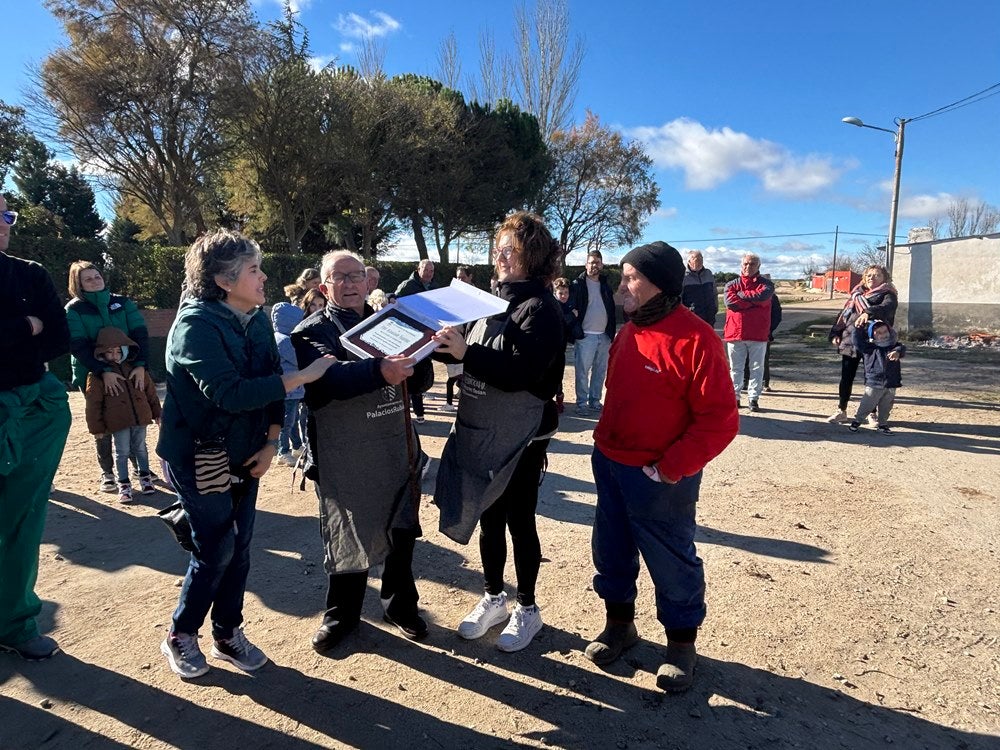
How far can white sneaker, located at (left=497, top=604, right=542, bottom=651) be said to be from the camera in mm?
2918

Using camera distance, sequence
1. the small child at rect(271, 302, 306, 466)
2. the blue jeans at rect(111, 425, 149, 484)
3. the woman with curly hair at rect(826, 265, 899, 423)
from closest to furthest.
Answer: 1. the small child at rect(271, 302, 306, 466)
2. the blue jeans at rect(111, 425, 149, 484)
3. the woman with curly hair at rect(826, 265, 899, 423)

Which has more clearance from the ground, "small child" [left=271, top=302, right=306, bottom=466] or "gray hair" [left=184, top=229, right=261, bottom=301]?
"gray hair" [left=184, top=229, right=261, bottom=301]

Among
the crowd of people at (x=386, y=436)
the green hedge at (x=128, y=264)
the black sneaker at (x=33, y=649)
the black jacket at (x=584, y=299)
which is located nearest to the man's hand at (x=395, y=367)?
the crowd of people at (x=386, y=436)

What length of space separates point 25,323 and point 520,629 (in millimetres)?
2720

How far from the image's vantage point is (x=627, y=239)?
3584 cm

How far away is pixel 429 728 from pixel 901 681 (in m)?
2.15

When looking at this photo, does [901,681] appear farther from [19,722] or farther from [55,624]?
[55,624]

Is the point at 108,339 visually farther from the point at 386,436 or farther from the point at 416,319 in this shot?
the point at 416,319

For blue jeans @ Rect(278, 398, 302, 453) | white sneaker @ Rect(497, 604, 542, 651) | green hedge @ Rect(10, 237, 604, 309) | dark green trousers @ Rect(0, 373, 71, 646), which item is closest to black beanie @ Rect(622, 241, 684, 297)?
white sneaker @ Rect(497, 604, 542, 651)

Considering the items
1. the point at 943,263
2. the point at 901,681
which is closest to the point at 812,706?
the point at 901,681

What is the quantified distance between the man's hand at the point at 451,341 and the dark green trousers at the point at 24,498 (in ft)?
6.47

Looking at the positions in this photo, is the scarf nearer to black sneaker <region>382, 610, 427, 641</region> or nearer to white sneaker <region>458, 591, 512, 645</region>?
white sneaker <region>458, 591, 512, 645</region>

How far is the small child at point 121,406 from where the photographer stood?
15.2 feet

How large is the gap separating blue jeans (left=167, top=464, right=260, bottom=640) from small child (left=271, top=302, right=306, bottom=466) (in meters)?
1.51
